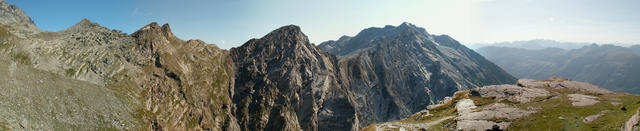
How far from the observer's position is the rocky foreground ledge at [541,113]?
4421cm

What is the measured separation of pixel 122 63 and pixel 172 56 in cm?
2381

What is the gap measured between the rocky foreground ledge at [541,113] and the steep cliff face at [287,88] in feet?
278

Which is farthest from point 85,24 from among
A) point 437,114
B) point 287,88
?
point 437,114

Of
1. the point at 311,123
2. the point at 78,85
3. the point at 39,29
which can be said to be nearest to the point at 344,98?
the point at 311,123

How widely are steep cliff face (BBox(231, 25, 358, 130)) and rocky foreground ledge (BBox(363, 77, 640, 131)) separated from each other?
84.7 metres

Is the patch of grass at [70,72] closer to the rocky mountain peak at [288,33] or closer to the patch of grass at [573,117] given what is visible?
the rocky mountain peak at [288,33]

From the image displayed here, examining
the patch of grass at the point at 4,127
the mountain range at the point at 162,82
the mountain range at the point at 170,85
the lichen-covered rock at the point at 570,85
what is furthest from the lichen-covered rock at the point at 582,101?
the patch of grass at the point at 4,127

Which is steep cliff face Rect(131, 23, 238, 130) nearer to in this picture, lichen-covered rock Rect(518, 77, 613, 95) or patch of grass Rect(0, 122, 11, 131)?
patch of grass Rect(0, 122, 11, 131)

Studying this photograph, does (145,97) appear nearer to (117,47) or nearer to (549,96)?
(117,47)

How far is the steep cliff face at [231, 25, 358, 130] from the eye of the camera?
458 ft

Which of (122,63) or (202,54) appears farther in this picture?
(202,54)

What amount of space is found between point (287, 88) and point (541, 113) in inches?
4670

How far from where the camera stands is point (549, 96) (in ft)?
228

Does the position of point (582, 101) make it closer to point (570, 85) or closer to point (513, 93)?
point (513, 93)
